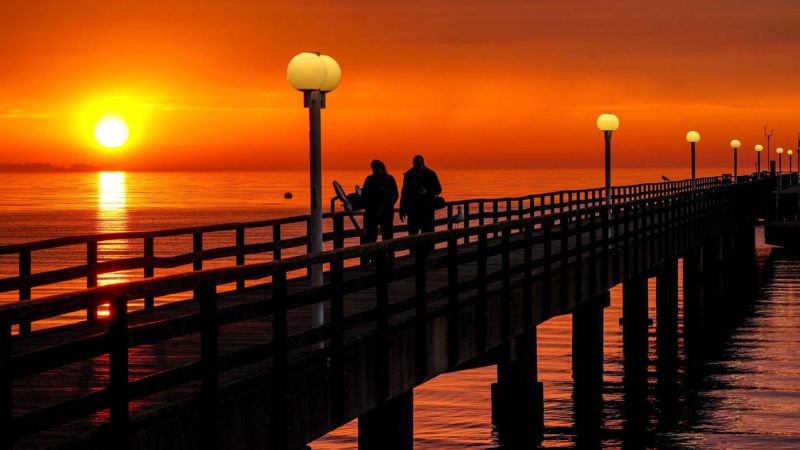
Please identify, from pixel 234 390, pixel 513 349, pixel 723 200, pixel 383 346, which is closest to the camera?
pixel 234 390

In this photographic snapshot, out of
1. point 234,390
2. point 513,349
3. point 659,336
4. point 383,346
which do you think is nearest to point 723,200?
point 659,336

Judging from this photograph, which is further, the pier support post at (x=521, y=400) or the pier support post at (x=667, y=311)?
the pier support post at (x=667, y=311)

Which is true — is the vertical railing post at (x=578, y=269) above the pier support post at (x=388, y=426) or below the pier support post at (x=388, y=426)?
above

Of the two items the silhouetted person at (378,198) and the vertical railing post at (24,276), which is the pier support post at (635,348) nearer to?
the silhouetted person at (378,198)

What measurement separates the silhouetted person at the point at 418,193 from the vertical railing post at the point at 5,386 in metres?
15.6

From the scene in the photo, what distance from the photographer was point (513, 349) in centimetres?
1855

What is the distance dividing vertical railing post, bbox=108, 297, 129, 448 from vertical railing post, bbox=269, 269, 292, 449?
2.12 m

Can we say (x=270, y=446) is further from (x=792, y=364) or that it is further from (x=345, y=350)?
(x=792, y=364)

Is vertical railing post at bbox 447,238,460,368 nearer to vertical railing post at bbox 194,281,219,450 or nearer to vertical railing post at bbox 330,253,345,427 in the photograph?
vertical railing post at bbox 330,253,345,427

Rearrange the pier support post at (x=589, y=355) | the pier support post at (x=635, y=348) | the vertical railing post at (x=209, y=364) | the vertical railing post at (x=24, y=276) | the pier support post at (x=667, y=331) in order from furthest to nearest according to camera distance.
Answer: the pier support post at (x=667, y=331) → the pier support post at (x=635, y=348) → the pier support post at (x=589, y=355) → the vertical railing post at (x=24, y=276) → the vertical railing post at (x=209, y=364)

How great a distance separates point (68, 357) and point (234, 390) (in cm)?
245

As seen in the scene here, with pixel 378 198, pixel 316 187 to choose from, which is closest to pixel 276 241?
pixel 378 198

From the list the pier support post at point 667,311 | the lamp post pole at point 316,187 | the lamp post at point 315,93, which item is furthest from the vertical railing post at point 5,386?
the pier support post at point 667,311

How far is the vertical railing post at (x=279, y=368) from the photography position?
941cm
